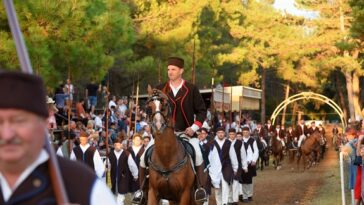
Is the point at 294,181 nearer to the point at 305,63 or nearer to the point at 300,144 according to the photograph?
the point at 300,144

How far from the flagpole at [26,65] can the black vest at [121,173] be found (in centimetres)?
1491

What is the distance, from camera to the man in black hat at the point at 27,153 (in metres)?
2.96

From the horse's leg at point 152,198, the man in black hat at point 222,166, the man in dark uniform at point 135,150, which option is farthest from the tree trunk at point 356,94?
the horse's leg at point 152,198

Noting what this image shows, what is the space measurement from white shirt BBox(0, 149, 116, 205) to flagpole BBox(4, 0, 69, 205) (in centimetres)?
4

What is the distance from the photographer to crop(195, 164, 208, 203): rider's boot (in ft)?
38.5

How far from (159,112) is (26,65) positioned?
7.87 meters

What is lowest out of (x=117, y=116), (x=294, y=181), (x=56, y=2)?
(x=294, y=181)

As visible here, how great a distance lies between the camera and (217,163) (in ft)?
60.4

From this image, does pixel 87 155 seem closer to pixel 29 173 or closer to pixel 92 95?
pixel 29 173

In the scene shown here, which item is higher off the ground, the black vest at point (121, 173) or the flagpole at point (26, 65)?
the flagpole at point (26, 65)

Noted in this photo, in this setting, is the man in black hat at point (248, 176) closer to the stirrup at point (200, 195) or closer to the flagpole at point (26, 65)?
the stirrup at point (200, 195)

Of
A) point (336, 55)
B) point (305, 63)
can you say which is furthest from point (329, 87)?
point (336, 55)

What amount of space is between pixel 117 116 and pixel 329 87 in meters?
47.9

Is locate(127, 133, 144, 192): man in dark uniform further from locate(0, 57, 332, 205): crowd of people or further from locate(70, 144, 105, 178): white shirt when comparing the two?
locate(70, 144, 105, 178): white shirt
